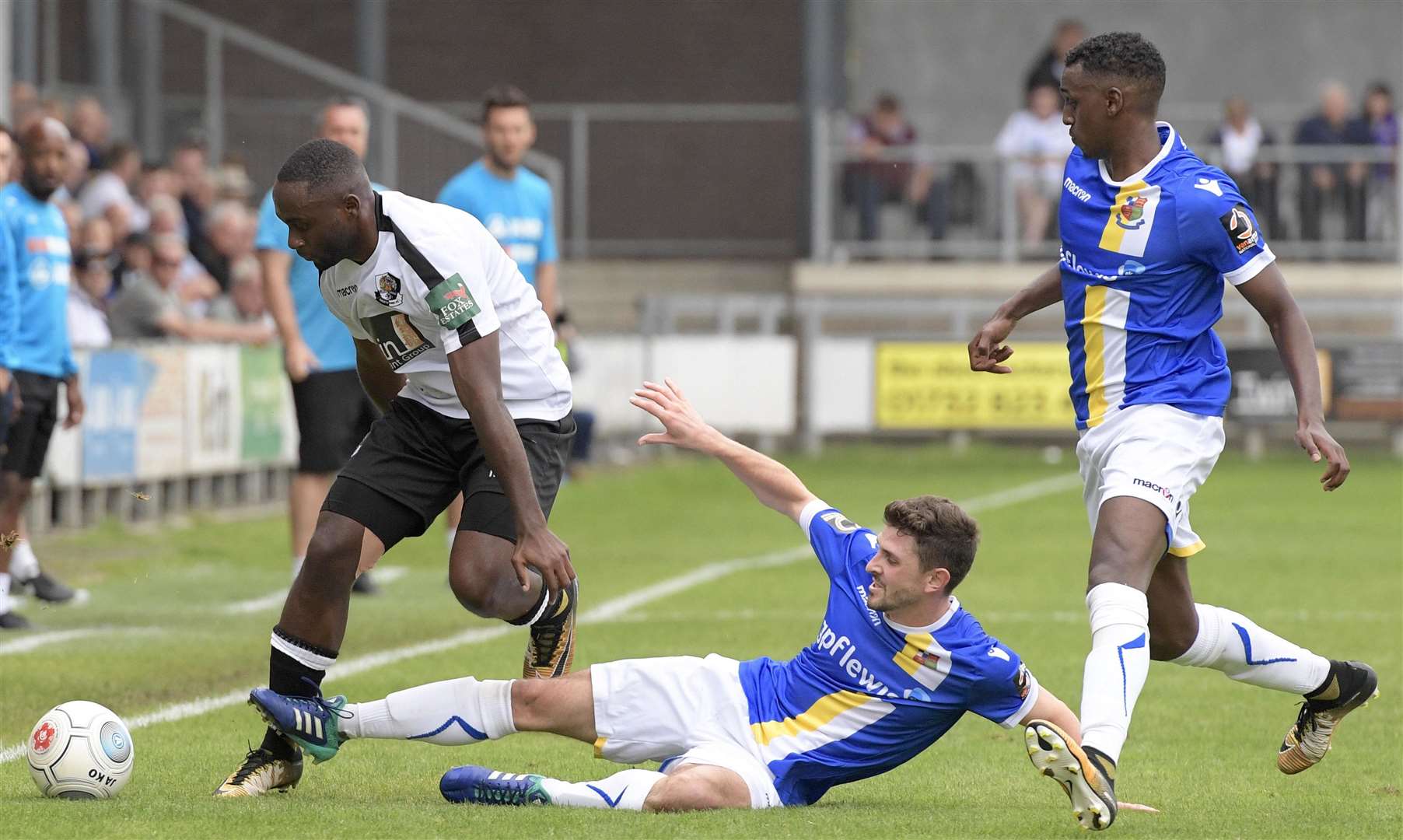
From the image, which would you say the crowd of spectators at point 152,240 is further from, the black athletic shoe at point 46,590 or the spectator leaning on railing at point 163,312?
the black athletic shoe at point 46,590

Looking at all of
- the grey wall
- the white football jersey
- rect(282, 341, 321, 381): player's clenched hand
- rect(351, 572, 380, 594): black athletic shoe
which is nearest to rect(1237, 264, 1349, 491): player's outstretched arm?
the white football jersey

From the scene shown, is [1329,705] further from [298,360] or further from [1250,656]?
[298,360]

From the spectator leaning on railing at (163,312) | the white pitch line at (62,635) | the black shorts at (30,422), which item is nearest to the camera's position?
the white pitch line at (62,635)

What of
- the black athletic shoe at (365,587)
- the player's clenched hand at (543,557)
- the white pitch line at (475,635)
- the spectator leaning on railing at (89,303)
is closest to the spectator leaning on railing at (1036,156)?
the white pitch line at (475,635)

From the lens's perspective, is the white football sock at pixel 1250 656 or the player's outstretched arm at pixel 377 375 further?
the player's outstretched arm at pixel 377 375

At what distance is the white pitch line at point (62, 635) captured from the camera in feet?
28.0

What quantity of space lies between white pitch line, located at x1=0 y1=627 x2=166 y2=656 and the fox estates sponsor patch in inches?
150

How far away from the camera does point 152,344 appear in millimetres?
13906

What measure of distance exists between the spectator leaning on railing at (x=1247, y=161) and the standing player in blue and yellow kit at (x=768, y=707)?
18324 millimetres

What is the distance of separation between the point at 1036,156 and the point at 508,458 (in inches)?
723

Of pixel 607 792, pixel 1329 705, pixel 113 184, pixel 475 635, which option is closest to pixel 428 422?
pixel 607 792

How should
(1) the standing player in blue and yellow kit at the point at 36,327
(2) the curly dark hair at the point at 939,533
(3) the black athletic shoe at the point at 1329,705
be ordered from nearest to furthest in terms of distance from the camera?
(2) the curly dark hair at the point at 939,533 < (3) the black athletic shoe at the point at 1329,705 < (1) the standing player in blue and yellow kit at the point at 36,327

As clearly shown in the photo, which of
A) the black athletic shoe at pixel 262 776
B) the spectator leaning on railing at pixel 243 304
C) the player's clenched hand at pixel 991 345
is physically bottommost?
the black athletic shoe at pixel 262 776

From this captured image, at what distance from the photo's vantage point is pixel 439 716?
5426 mm
